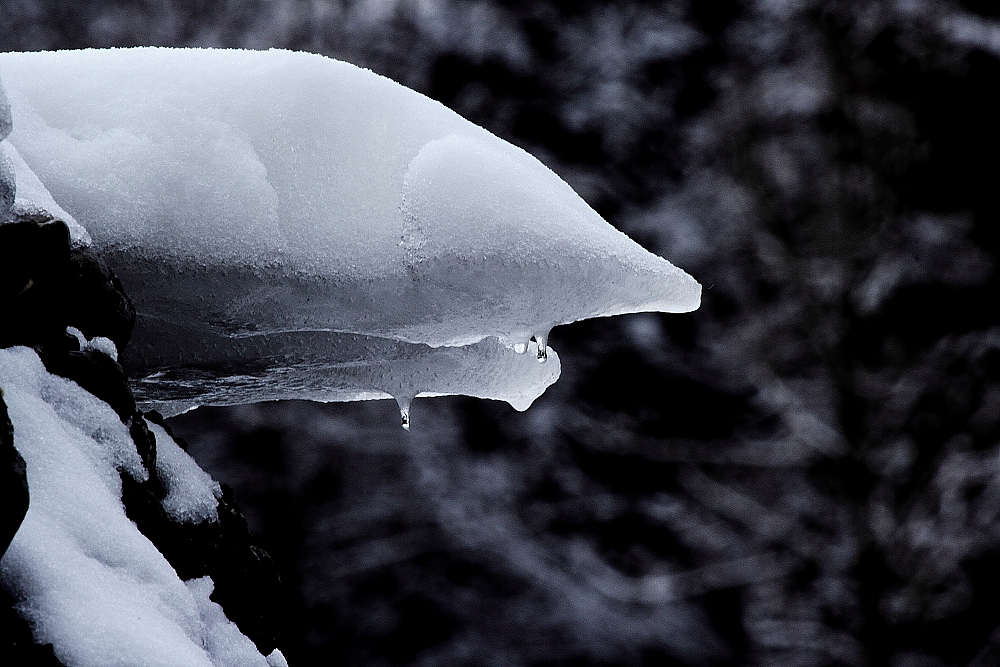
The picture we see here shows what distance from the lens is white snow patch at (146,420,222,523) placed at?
153 centimetres

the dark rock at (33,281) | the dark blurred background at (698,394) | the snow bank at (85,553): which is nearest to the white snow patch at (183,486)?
the snow bank at (85,553)

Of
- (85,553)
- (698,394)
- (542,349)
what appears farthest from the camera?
(698,394)

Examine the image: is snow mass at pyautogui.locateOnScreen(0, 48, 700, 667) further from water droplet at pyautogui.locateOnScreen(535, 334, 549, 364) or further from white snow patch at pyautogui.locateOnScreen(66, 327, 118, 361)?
water droplet at pyautogui.locateOnScreen(535, 334, 549, 364)

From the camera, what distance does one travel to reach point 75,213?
5.01ft

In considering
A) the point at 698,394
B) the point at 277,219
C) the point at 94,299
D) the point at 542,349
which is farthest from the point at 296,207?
the point at 698,394

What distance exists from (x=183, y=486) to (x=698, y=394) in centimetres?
678

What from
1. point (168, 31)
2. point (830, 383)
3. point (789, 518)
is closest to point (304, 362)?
point (830, 383)

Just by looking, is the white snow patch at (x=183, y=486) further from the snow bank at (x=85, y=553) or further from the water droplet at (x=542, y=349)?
Result: the water droplet at (x=542, y=349)

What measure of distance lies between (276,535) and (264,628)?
677 centimetres

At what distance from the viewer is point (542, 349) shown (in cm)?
207

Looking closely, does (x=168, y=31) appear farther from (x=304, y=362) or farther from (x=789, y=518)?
(x=304, y=362)

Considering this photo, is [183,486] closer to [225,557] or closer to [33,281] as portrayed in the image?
[225,557]

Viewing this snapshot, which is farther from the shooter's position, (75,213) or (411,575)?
(411,575)

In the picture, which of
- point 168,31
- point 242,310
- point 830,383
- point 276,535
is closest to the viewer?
point 242,310
